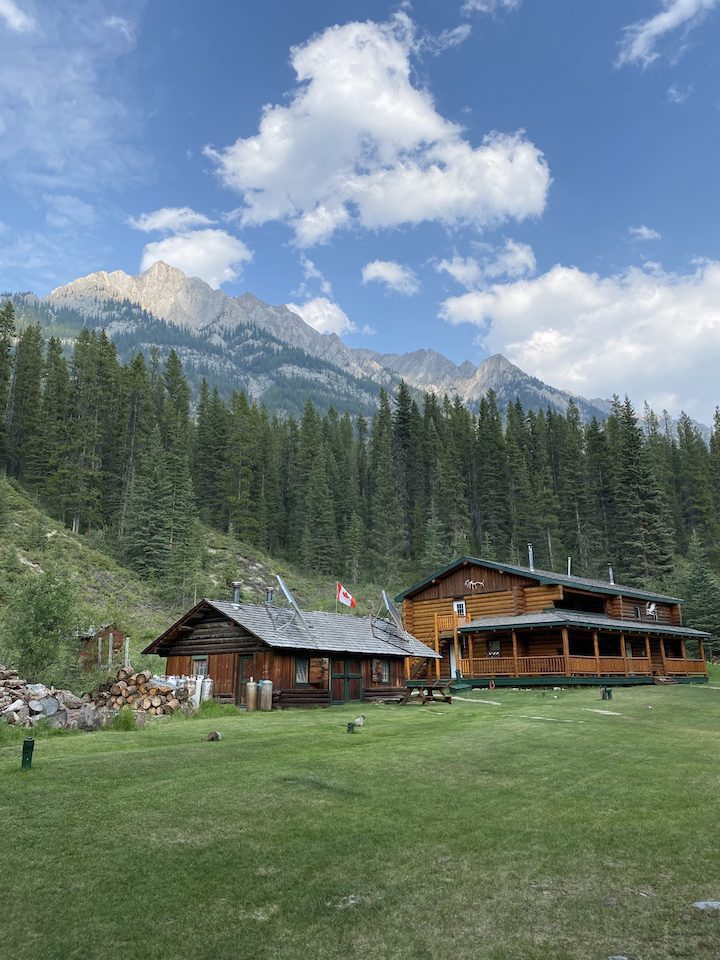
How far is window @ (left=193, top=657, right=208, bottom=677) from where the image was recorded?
28516mm

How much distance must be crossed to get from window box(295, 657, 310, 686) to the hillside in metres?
9.20

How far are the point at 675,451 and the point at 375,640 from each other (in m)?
87.2

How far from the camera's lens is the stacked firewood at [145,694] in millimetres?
21562

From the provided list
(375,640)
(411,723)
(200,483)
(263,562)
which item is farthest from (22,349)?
(411,723)

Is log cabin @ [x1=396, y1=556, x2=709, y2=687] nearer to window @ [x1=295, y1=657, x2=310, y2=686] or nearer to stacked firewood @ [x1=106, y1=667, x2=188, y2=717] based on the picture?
window @ [x1=295, y1=657, x2=310, y2=686]

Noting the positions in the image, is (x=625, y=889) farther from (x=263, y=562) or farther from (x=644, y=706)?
(x=263, y=562)

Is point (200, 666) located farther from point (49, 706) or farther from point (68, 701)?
point (49, 706)

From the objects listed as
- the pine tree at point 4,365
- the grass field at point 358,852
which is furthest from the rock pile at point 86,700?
the pine tree at point 4,365

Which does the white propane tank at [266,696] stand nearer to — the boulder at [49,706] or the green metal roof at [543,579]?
the boulder at [49,706]

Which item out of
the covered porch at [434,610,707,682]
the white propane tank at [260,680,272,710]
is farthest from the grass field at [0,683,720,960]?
the covered porch at [434,610,707,682]

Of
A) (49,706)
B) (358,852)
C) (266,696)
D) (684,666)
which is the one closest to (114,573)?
(266,696)

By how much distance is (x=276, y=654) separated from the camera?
27.2m

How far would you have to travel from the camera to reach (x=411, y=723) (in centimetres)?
2048

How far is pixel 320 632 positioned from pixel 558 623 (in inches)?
529
